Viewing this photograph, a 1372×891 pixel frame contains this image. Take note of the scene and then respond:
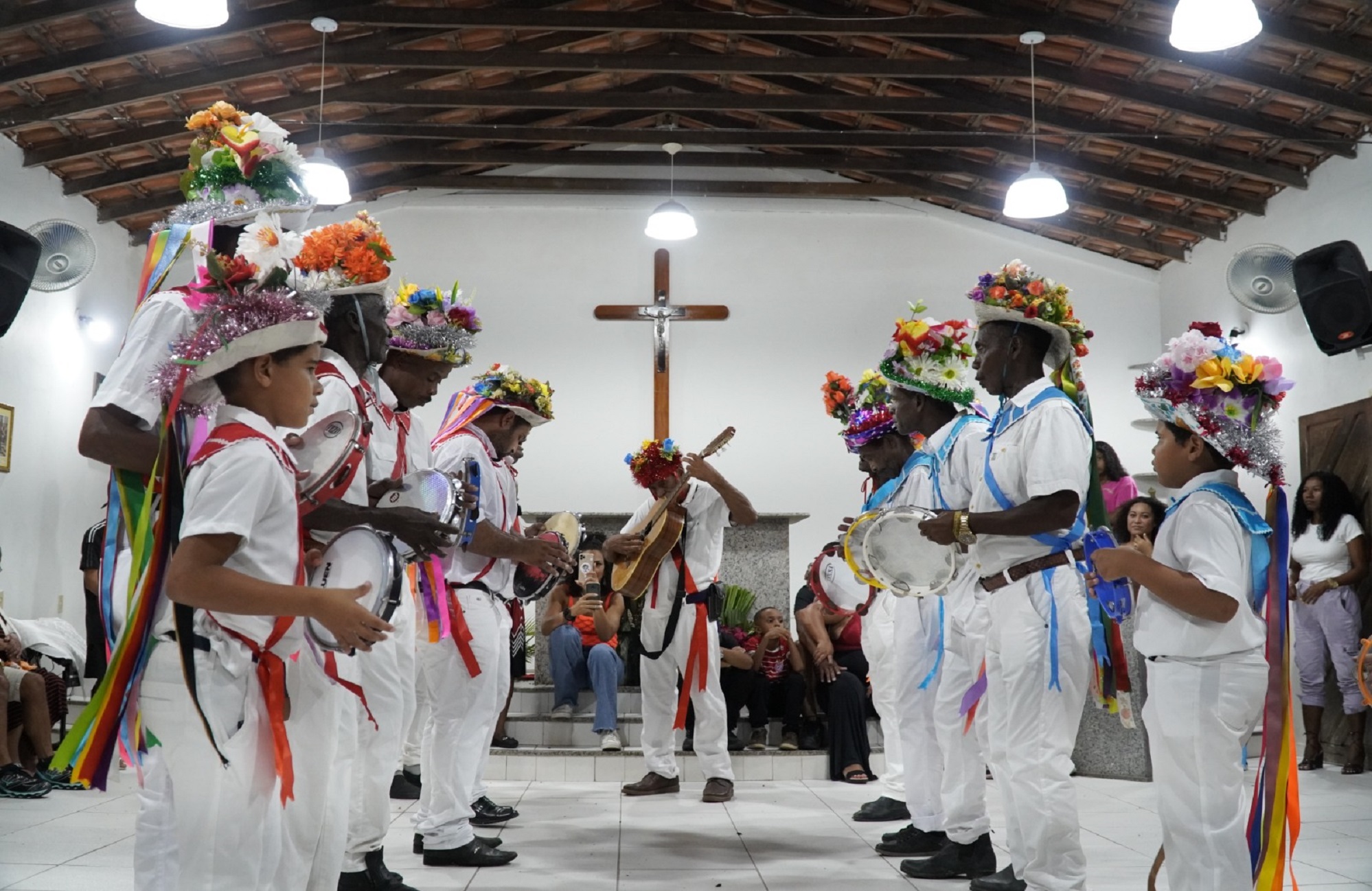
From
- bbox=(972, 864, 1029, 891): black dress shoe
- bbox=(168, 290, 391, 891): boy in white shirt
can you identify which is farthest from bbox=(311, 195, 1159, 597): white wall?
bbox=(168, 290, 391, 891): boy in white shirt

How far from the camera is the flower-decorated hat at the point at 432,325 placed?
15.3 feet

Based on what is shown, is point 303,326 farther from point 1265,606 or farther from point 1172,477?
point 1265,606

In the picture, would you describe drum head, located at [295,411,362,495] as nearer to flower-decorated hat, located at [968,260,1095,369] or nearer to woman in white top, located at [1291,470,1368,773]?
flower-decorated hat, located at [968,260,1095,369]

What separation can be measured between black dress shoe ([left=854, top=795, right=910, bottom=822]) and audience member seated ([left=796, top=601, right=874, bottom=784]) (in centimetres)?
145

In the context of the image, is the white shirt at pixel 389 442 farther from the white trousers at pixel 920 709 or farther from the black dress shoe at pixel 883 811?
the black dress shoe at pixel 883 811

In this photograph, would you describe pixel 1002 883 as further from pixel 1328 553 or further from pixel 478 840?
pixel 1328 553

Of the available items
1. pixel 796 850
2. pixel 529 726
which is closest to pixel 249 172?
pixel 796 850

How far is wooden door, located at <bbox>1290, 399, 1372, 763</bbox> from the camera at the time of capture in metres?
8.48

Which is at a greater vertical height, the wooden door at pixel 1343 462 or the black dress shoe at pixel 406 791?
the wooden door at pixel 1343 462

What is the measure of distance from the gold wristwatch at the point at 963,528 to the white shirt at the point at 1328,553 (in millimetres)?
5668

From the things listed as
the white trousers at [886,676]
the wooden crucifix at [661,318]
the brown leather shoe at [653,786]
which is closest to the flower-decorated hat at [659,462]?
the white trousers at [886,676]

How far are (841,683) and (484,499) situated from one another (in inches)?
131

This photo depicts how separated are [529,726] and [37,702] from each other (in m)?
2.94

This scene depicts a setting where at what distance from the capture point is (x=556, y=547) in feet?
14.1
